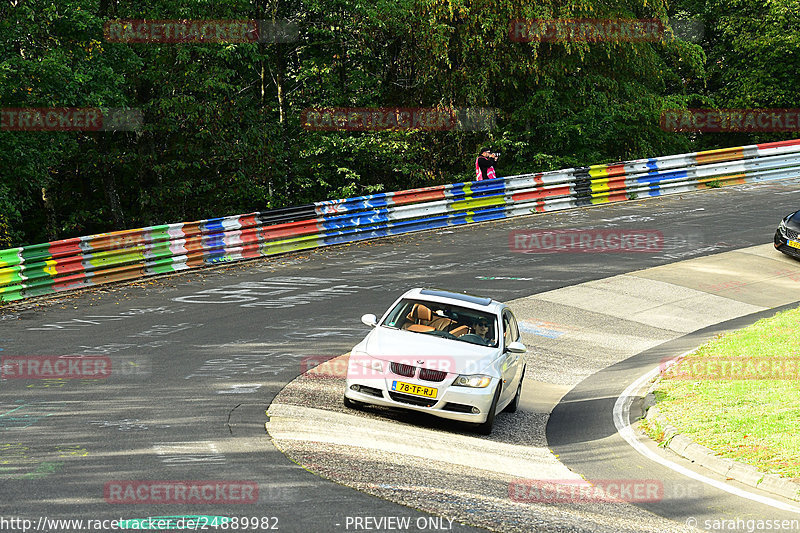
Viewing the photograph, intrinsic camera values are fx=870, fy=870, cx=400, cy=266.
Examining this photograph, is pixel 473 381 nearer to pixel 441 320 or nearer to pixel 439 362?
pixel 439 362

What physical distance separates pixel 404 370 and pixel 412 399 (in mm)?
355

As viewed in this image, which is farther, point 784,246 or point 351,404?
point 784,246

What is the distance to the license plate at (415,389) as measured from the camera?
33.7 feet

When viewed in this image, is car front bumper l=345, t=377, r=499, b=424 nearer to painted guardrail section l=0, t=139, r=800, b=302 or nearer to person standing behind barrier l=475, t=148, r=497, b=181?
painted guardrail section l=0, t=139, r=800, b=302

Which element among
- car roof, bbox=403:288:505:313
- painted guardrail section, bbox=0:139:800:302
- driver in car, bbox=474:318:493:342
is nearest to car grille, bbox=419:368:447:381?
driver in car, bbox=474:318:493:342

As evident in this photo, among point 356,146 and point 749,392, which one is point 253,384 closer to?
point 749,392

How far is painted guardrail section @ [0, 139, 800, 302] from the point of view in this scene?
17719 millimetres

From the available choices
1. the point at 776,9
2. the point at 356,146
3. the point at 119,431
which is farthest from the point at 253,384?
the point at 776,9

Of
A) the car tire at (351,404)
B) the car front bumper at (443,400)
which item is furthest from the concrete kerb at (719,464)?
the car tire at (351,404)

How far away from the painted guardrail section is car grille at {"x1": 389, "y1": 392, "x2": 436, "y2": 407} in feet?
31.9

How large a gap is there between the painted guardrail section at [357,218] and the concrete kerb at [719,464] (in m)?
11.8

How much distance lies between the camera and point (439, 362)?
10453 mm

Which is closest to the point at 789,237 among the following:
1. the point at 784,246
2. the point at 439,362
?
the point at 784,246

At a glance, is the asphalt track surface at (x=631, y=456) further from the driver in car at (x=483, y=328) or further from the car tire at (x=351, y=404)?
the car tire at (x=351, y=404)
